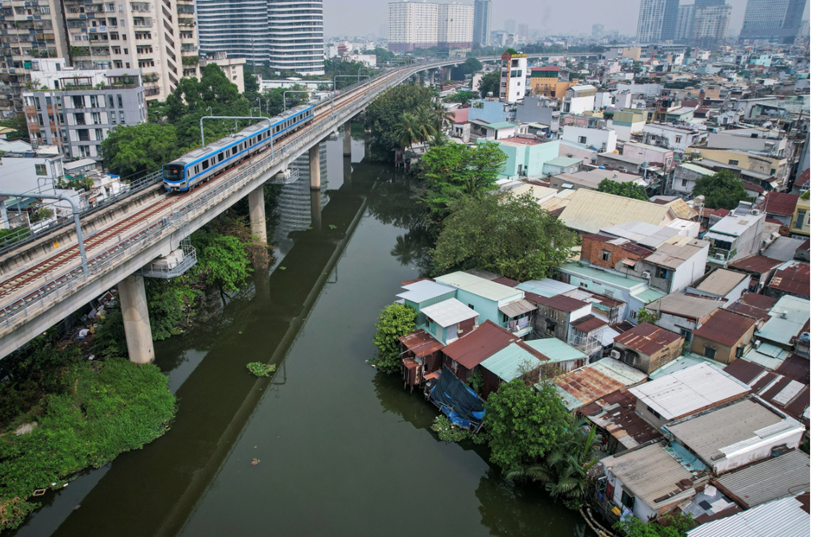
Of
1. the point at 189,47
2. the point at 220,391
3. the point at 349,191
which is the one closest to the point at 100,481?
the point at 220,391

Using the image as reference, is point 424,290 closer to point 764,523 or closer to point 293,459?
point 293,459

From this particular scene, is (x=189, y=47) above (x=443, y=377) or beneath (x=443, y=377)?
above

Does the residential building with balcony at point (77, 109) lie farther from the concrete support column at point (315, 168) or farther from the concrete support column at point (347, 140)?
the concrete support column at point (347, 140)

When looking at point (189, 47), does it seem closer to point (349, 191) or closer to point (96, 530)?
point (349, 191)

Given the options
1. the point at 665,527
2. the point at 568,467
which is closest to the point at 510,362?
the point at 568,467

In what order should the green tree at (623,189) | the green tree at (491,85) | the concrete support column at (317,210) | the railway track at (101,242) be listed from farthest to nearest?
the green tree at (491,85), the concrete support column at (317,210), the green tree at (623,189), the railway track at (101,242)

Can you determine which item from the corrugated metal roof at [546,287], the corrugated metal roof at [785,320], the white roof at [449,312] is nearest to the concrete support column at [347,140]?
the corrugated metal roof at [546,287]
